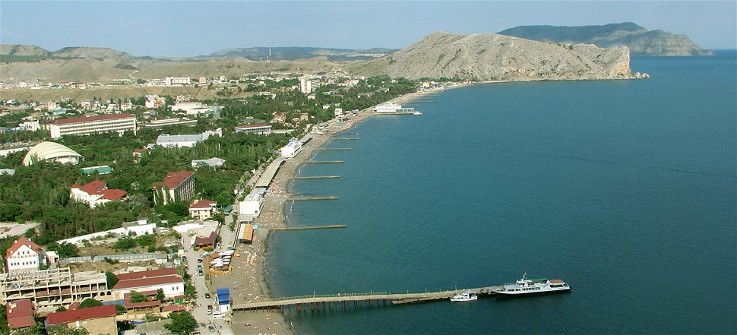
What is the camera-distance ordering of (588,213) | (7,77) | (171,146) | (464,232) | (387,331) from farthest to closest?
(7,77) < (171,146) < (588,213) < (464,232) < (387,331)

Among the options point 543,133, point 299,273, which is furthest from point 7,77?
point 299,273

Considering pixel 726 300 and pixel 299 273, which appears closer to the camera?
pixel 726 300

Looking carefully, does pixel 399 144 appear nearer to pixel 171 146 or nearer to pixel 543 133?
pixel 543 133

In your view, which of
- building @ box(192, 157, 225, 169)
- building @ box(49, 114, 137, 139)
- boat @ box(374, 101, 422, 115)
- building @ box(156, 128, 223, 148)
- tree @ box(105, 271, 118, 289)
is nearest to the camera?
tree @ box(105, 271, 118, 289)

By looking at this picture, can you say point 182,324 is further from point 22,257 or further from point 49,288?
point 22,257

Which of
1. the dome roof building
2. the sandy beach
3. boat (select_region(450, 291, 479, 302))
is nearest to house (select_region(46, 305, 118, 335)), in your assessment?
the sandy beach

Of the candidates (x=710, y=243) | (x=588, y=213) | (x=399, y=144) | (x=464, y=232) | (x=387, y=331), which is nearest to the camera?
(x=387, y=331)

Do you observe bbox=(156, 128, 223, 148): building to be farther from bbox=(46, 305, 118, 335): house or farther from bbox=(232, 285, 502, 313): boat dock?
bbox=(46, 305, 118, 335): house
